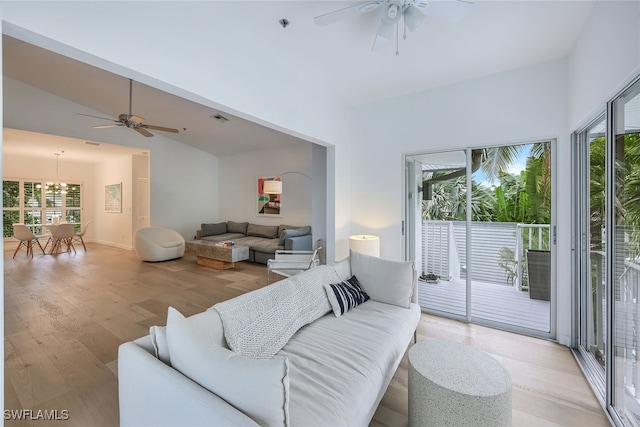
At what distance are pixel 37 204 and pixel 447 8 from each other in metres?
11.7

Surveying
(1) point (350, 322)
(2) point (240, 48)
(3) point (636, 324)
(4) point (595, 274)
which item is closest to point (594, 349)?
(4) point (595, 274)

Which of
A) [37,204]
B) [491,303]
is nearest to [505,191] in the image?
[491,303]

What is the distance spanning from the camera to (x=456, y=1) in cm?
164

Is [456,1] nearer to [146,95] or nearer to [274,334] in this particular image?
[274,334]

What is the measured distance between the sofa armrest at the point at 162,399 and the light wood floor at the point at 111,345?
792 mm

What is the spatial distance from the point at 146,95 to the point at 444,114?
5.03 metres

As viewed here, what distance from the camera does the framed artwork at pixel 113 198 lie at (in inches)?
318

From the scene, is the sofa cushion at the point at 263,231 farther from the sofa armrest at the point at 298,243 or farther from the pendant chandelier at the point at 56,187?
the pendant chandelier at the point at 56,187

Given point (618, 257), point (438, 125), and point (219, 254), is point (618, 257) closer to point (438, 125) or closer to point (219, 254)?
point (438, 125)

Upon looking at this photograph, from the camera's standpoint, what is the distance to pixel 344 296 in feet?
7.71

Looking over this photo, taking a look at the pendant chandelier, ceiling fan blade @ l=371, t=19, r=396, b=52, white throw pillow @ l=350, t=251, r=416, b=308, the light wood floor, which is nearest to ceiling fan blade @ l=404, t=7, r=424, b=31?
ceiling fan blade @ l=371, t=19, r=396, b=52

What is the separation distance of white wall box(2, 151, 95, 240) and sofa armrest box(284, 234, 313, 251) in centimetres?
797

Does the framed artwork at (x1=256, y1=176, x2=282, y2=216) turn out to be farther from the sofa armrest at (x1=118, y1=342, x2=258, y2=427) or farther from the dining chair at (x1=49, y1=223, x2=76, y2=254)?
the sofa armrest at (x1=118, y1=342, x2=258, y2=427)

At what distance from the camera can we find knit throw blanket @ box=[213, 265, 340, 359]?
1.58m
